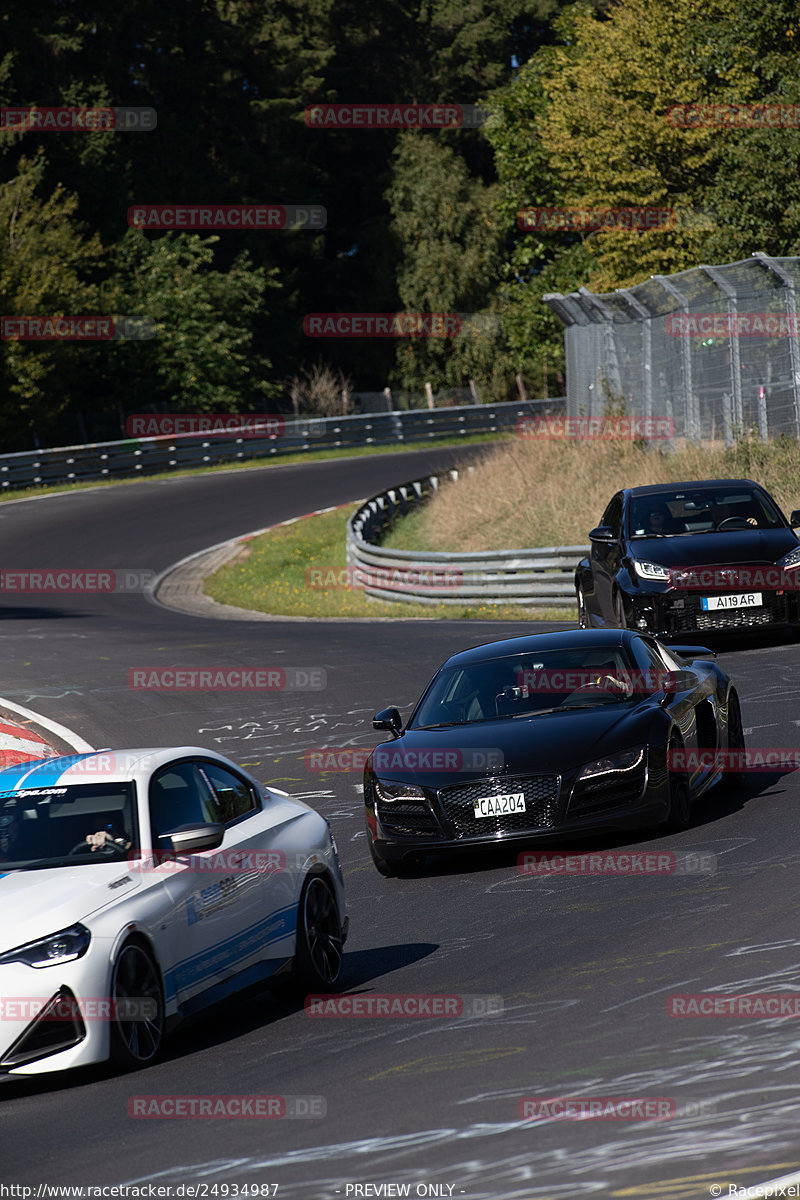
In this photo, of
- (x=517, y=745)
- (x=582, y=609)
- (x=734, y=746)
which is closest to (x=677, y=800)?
(x=517, y=745)

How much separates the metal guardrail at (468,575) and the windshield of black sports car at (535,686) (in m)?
11.7

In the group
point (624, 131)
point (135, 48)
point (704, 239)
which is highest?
point (135, 48)

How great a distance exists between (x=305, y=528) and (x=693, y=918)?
30364mm

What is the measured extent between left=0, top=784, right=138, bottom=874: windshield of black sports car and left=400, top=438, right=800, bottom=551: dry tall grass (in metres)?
19.8

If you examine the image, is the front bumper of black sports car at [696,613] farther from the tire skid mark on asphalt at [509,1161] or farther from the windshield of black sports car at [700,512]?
the tire skid mark on asphalt at [509,1161]

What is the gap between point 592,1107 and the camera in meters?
5.47

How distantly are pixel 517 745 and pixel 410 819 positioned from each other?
79cm

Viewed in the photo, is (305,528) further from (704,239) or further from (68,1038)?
(68,1038)

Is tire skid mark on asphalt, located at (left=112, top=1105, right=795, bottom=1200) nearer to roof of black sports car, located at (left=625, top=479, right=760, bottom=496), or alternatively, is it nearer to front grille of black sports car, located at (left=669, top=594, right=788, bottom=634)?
front grille of black sports car, located at (left=669, top=594, right=788, bottom=634)

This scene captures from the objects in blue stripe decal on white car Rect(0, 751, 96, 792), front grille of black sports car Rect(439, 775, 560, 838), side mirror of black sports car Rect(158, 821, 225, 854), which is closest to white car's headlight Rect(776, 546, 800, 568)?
front grille of black sports car Rect(439, 775, 560, 838)

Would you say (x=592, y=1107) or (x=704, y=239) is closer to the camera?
(x=592, y=1107)

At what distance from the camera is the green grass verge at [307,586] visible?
25562 millimetres

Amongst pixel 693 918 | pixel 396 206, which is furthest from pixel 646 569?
pixel 396 206

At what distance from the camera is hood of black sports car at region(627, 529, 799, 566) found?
18.2 m
